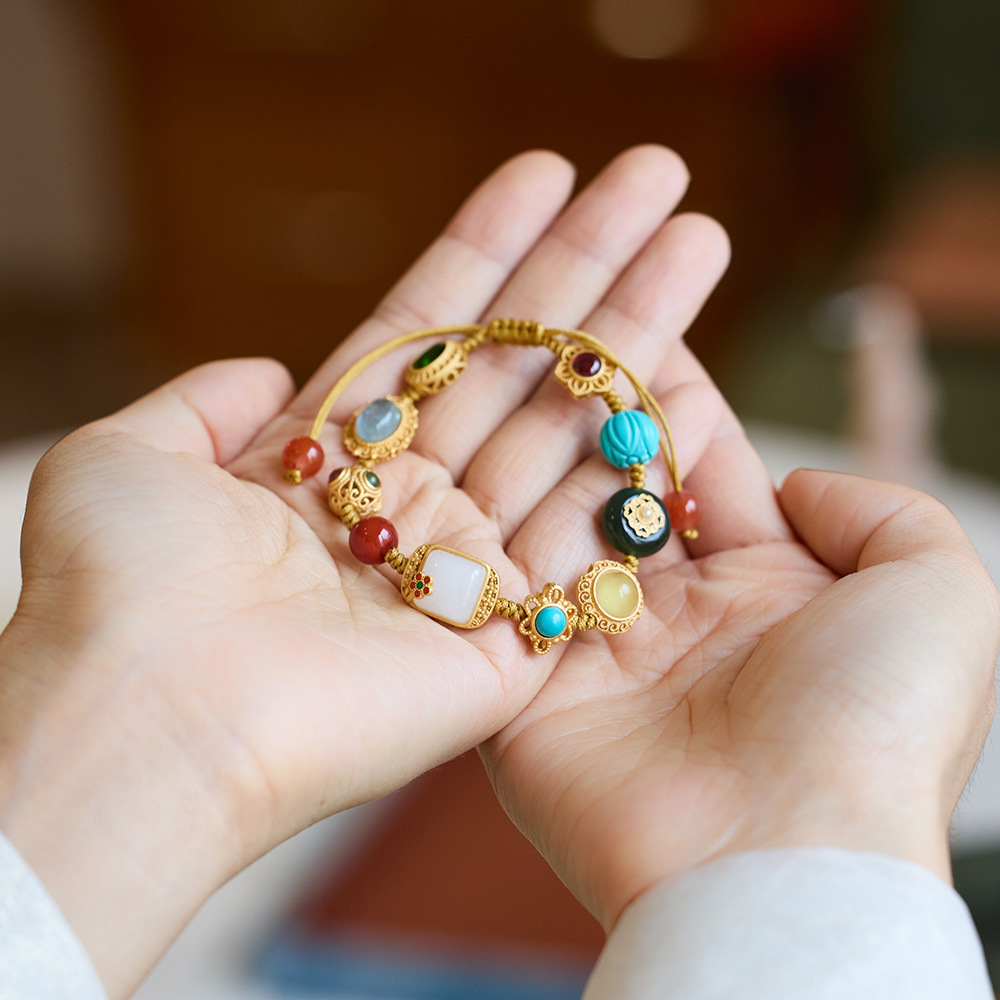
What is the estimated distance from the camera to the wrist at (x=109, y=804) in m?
1.06

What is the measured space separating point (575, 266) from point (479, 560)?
2.03 ft

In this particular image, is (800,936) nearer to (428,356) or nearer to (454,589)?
(454,589)

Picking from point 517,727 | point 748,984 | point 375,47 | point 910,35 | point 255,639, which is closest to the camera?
point 748,984

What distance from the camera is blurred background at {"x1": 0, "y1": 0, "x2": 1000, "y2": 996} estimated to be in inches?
179

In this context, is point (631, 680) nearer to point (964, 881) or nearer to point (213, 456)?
point (213, 456)

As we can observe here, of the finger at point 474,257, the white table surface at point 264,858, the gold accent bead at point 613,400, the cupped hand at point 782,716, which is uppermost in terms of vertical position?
the finger at point 474,257

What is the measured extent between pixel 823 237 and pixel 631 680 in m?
4.19

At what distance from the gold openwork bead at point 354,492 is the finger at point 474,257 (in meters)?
0.29

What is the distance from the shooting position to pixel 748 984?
980mm

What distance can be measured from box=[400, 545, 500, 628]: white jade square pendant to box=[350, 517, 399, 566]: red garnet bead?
0.07 metres

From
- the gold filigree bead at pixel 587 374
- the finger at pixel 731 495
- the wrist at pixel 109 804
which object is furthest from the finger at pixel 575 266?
the wrist at pixel 109 804

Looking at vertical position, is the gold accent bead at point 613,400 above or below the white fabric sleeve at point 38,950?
above

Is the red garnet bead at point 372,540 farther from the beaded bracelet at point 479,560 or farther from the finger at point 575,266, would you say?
the finger at point 575,266

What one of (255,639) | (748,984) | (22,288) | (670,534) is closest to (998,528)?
(670,534)
